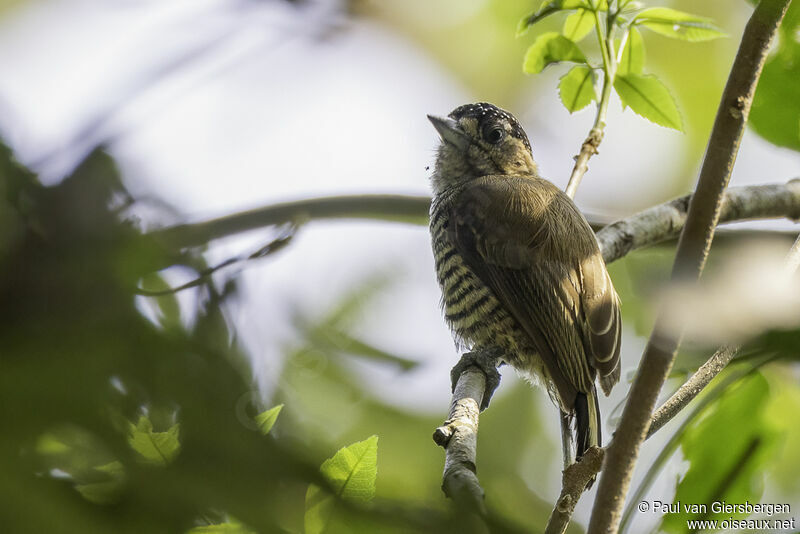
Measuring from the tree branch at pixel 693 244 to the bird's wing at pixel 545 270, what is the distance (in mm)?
1779

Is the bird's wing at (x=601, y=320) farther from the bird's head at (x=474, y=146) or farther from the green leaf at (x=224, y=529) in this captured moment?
the green leaf at (x=224, y=529)

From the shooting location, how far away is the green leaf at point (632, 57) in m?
3.04

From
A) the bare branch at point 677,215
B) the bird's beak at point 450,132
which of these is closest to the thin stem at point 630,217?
the bare branch at point 677,215

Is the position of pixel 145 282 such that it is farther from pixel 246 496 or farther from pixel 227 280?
pixel 246 496

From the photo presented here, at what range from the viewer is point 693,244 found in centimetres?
130

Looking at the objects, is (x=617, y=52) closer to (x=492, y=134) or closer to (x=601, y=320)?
(x=601, y=320)

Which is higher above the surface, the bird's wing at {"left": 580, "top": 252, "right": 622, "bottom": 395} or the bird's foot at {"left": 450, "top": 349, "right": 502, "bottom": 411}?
the bird's wing at {"left": 580, "top": 252, "right": 622, "bottom": 395}

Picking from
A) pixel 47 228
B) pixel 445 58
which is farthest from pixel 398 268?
pixel 47 228

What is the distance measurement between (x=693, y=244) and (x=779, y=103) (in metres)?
1.64

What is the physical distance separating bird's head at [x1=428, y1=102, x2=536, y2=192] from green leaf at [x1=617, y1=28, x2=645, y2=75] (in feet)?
4.67

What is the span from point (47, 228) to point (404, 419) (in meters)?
2.60

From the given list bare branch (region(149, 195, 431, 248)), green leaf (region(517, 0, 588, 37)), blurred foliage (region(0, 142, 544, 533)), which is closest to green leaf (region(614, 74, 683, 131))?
green leaf (region(517, 0, 588, 37))

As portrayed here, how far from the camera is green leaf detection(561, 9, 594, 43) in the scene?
296 centimetres

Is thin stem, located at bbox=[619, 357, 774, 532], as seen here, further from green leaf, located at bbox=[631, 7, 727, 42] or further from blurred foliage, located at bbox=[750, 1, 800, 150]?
→ green leaf, located at bbox=[631, 7, 727, 42]
